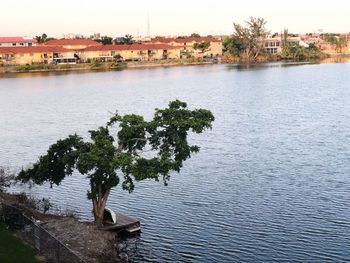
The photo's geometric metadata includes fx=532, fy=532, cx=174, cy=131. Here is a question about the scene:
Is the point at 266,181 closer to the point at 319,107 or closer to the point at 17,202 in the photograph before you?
the point at 17,202

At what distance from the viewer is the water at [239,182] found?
1318 inches

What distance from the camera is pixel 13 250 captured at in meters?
28.2

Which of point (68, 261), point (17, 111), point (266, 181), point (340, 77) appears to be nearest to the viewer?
point (68, 261)

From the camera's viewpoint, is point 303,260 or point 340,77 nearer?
point 303,260

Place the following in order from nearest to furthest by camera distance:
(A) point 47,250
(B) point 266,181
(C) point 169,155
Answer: (A) point 47,250
(C) point 169,155
(B) point 266,181

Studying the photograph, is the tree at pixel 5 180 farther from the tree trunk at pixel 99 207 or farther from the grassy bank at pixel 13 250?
the grassy bank at pixel 13 250

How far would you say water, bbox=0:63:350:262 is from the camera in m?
33.5

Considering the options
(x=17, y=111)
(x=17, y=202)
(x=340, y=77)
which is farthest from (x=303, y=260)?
(x=340, y=77)

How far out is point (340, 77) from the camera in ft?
479

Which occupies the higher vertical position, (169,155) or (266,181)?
(169,155)

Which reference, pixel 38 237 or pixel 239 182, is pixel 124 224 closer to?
pixel 38 237

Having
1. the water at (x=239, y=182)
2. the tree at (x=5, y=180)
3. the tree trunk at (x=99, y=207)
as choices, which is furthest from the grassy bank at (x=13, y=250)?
the tree at (x=5, y=180)

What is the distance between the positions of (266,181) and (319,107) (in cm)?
4643

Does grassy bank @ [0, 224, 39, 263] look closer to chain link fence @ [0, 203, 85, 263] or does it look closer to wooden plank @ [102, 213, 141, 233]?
chain link fence @ [0, 203, 85, 263]
